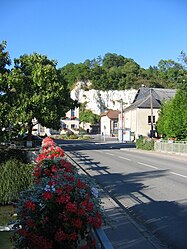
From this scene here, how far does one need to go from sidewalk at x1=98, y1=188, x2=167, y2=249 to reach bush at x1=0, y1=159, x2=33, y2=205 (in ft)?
7.40

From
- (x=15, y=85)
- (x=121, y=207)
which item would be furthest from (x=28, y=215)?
(x=15, y=85)

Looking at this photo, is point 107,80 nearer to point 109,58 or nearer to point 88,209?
point 109,58

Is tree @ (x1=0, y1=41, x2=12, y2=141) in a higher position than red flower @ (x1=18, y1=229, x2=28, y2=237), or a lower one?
higher

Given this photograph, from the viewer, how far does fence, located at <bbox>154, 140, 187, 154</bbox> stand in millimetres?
27456

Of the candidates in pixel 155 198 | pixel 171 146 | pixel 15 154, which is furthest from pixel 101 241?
pixel 171 146

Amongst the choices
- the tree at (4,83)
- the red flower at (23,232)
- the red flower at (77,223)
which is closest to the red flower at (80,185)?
the red flower at (77,223)

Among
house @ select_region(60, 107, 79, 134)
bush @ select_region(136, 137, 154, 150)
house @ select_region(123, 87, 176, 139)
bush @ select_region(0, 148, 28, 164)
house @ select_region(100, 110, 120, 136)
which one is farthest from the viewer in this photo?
house @ select_region(100, 110, 120, 136)

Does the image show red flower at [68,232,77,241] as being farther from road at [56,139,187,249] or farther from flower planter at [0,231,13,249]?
road at [56,139,187,249]

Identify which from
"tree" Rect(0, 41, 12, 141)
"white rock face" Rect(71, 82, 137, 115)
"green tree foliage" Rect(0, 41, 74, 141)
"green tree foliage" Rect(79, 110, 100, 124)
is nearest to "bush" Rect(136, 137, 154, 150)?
"green tree foliage" Rect(0, 41, 74, 141)

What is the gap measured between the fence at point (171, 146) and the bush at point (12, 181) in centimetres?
2132

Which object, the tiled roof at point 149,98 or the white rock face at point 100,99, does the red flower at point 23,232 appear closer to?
the tiled roof at point 149,98

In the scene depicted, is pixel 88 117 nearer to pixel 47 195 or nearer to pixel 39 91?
pixel 39 91

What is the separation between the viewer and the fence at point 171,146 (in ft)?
90.1

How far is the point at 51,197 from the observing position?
3668 mm
